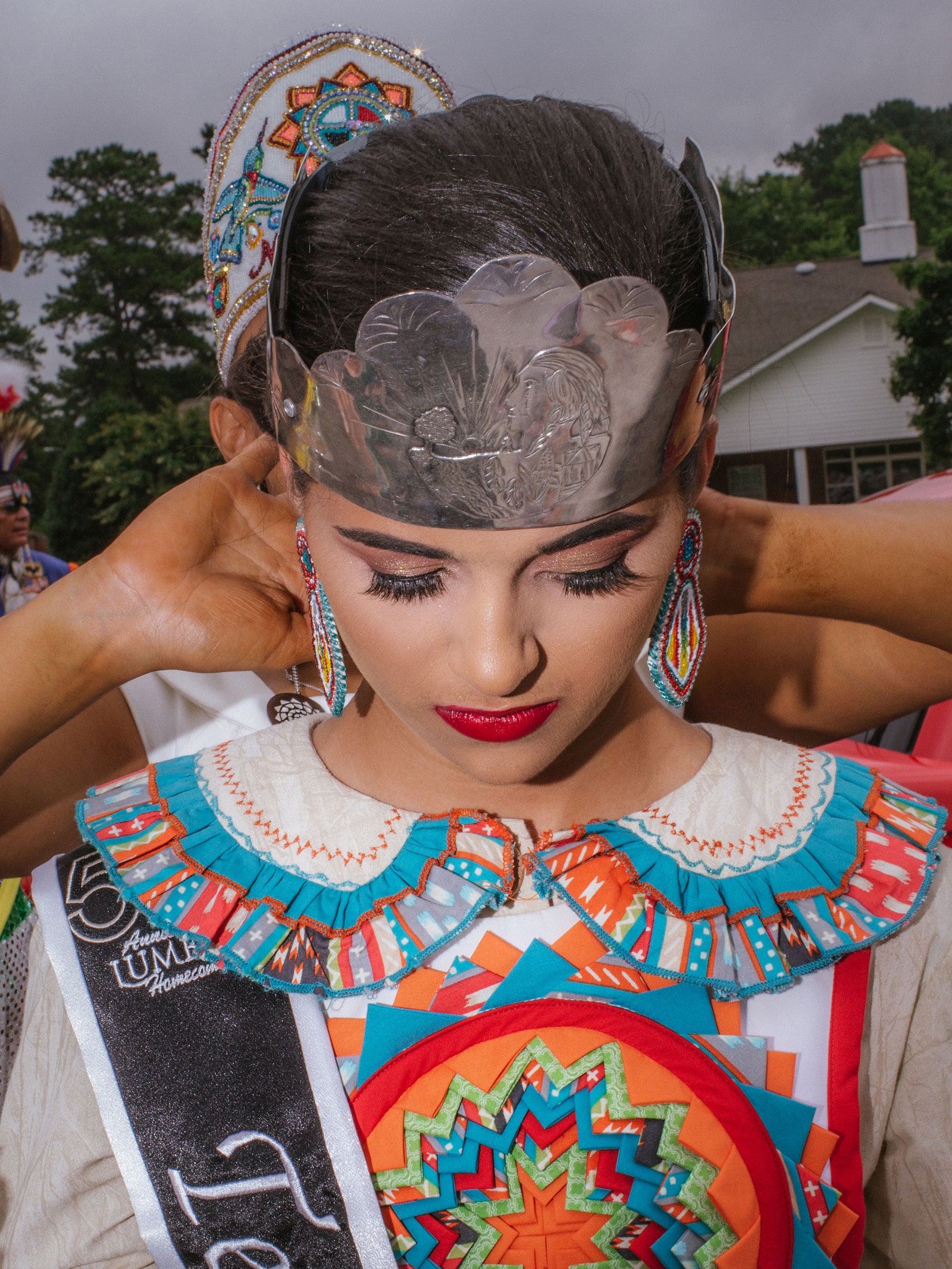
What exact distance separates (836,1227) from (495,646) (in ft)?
2.70

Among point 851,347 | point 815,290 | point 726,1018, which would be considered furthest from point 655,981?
point 815,290

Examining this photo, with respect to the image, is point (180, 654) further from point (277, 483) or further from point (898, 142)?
point (898, 142)

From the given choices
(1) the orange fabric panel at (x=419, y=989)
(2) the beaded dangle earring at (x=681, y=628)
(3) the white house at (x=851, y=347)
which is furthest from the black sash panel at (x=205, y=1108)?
(3) the white house at (x=851, y=347)

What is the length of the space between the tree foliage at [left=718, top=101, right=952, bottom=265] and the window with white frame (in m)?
6.34

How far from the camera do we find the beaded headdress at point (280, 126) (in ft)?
6.08

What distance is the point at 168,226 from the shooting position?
91.1 feet

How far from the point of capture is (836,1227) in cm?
128

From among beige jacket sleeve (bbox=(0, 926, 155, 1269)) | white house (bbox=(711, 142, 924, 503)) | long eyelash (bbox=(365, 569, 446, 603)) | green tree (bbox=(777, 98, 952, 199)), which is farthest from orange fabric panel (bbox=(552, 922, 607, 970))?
green tree (bbox=(777, 98, 952, 199))

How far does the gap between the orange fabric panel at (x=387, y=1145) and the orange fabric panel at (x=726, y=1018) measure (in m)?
0.38

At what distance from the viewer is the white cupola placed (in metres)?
23.6

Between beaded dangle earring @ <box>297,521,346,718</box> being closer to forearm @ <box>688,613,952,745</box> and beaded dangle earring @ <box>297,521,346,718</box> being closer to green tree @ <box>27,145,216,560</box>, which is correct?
forearm @ <box>688,613,952,745</box>

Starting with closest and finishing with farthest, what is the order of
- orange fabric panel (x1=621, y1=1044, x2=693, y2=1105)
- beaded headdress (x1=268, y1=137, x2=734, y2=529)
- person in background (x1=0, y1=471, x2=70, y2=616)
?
beaded headdress (x1=268, y1=137, x2=734, y2=529) → orange fabric panel (x1=621, y1=1044, x2=693, y2=1105) → person in background (x1=0, y1=471, x2=70, y2=616)

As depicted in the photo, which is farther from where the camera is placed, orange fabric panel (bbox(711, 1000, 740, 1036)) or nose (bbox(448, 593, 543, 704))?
orange fabric panel (bbox(711, 1000, 740, 1036))

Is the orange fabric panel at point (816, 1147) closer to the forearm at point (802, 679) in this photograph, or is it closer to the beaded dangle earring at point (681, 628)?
the beaded dangle earring at point (681, 628)
